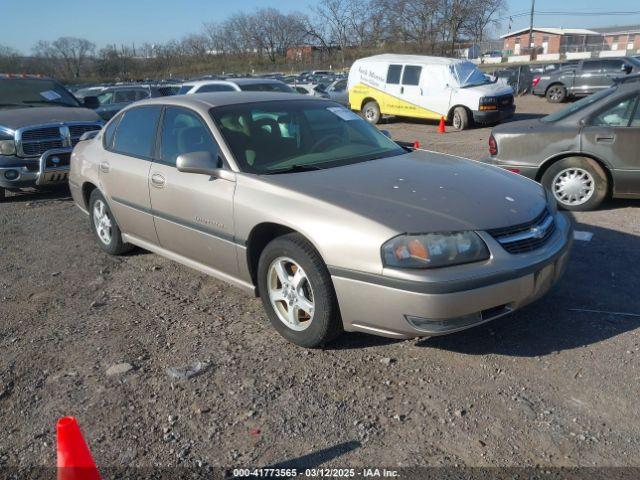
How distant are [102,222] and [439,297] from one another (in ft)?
12.7

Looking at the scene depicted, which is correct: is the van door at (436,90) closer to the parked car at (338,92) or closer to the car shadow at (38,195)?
the parked car at (338,92)

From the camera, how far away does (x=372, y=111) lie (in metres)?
17.5

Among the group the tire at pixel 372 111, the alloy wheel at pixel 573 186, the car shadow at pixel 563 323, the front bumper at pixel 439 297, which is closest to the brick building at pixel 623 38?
the tire at pixel 372 111

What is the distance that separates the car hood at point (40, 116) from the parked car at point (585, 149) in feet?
20.3

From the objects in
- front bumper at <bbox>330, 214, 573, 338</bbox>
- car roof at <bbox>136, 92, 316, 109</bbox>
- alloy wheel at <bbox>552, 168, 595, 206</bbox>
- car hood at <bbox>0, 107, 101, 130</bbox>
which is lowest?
alloy wheel at <bbox>552, 168, 595, 206</bbox>

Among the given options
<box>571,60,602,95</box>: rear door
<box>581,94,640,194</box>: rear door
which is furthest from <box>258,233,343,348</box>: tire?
<box>571,60,602,95</box>: rear door

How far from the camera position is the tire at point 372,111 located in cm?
1730

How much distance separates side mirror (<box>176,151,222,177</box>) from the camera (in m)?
3.80

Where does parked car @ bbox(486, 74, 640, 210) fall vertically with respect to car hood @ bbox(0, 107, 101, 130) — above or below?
below

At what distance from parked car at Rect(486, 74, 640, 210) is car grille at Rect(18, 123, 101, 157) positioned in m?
6.02

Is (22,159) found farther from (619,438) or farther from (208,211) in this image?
(619,438)

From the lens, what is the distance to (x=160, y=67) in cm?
5862

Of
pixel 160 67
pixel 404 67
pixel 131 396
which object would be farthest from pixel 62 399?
pixel 160 67

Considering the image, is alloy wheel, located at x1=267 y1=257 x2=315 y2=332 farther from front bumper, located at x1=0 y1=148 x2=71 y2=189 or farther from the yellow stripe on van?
the yellow stripe on van
